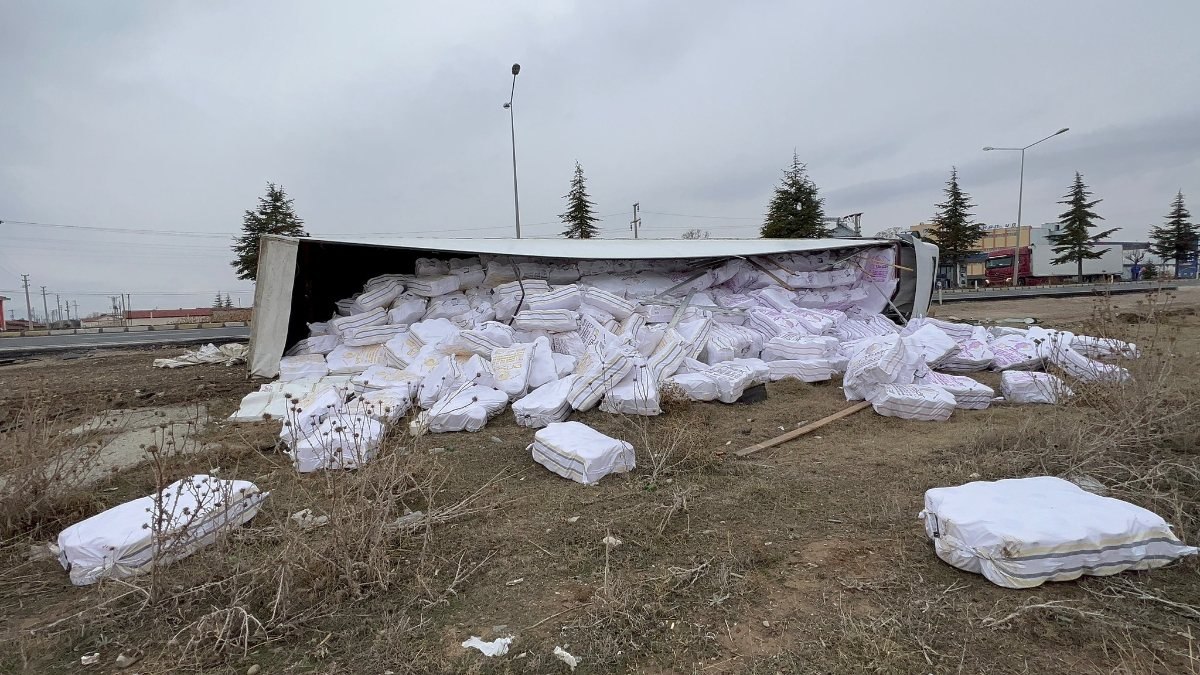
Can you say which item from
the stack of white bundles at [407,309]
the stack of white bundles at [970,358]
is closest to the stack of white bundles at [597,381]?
the stack of white bundles at [407,309]

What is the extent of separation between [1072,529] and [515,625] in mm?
1845

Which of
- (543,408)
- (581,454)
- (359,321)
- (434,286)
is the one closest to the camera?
(581,454)

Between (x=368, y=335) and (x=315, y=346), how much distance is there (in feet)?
2.35

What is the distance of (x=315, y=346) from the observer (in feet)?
21.0

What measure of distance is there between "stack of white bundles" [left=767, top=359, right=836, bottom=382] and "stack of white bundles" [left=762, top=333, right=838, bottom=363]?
0.27 feet

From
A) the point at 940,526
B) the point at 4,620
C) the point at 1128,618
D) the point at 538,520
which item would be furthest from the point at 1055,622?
the point at 4,620

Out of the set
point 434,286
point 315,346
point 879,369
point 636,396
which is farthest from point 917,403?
point 315,346

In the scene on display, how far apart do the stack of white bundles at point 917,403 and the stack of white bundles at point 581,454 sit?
86.7 inches

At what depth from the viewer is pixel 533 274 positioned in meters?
7.09

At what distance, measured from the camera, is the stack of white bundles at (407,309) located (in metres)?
6.46

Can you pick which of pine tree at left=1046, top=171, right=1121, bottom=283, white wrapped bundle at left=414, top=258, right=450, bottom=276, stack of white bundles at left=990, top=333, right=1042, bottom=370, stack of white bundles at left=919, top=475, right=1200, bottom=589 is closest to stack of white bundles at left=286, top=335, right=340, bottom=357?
white wrapped bundle at left=414, top=258, right=450, bottom=276

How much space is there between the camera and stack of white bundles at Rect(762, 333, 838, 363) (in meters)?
5.54

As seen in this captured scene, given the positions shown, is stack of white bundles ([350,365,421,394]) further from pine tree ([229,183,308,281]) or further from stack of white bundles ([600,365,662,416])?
pine tree ([229,183,308,281])

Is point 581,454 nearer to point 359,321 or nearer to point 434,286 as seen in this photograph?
point 359,321
